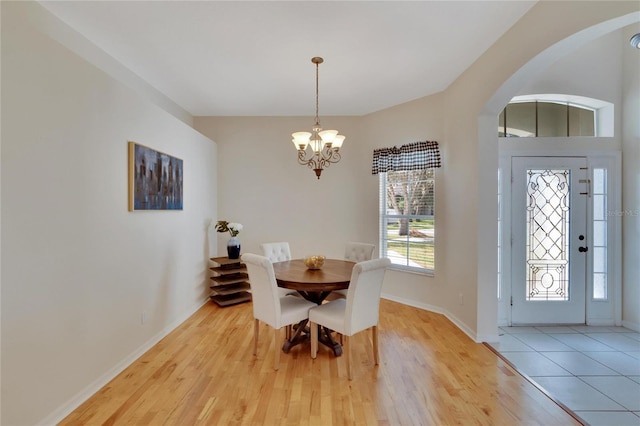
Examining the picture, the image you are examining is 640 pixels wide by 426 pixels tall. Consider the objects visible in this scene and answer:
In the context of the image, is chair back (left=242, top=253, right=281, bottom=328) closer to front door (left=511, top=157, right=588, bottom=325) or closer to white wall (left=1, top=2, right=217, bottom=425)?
white wall (left=1, top=2, right=217, bottom=425)

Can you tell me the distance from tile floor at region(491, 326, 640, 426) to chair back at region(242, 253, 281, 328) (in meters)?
2.16

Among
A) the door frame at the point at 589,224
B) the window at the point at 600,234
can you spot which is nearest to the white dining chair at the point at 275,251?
the door frame at the point at 589,224

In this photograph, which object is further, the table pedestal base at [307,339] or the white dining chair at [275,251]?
the white dining chair at [275,251]

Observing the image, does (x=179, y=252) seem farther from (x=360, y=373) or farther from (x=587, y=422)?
(x=587, y=422)

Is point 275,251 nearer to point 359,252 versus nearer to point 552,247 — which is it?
point 359,252

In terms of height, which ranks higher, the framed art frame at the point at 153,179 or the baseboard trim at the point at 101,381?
the framed art frame at the point at 153,179

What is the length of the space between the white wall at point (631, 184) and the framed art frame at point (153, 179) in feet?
17.4

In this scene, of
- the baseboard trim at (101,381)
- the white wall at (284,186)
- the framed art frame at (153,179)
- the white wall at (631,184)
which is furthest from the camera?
the white wall at (284,186)

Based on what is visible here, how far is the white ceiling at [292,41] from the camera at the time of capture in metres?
2.14

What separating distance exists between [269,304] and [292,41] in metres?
2.36

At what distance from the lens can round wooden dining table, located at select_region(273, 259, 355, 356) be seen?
2.39 m

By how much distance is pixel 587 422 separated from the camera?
5.91 feet

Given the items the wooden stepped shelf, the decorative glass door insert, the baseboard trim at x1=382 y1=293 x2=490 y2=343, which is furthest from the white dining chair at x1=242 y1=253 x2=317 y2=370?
the decorative glass door insert

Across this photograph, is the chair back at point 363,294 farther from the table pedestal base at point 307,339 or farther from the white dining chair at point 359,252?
the white dining chair at point 359,252
